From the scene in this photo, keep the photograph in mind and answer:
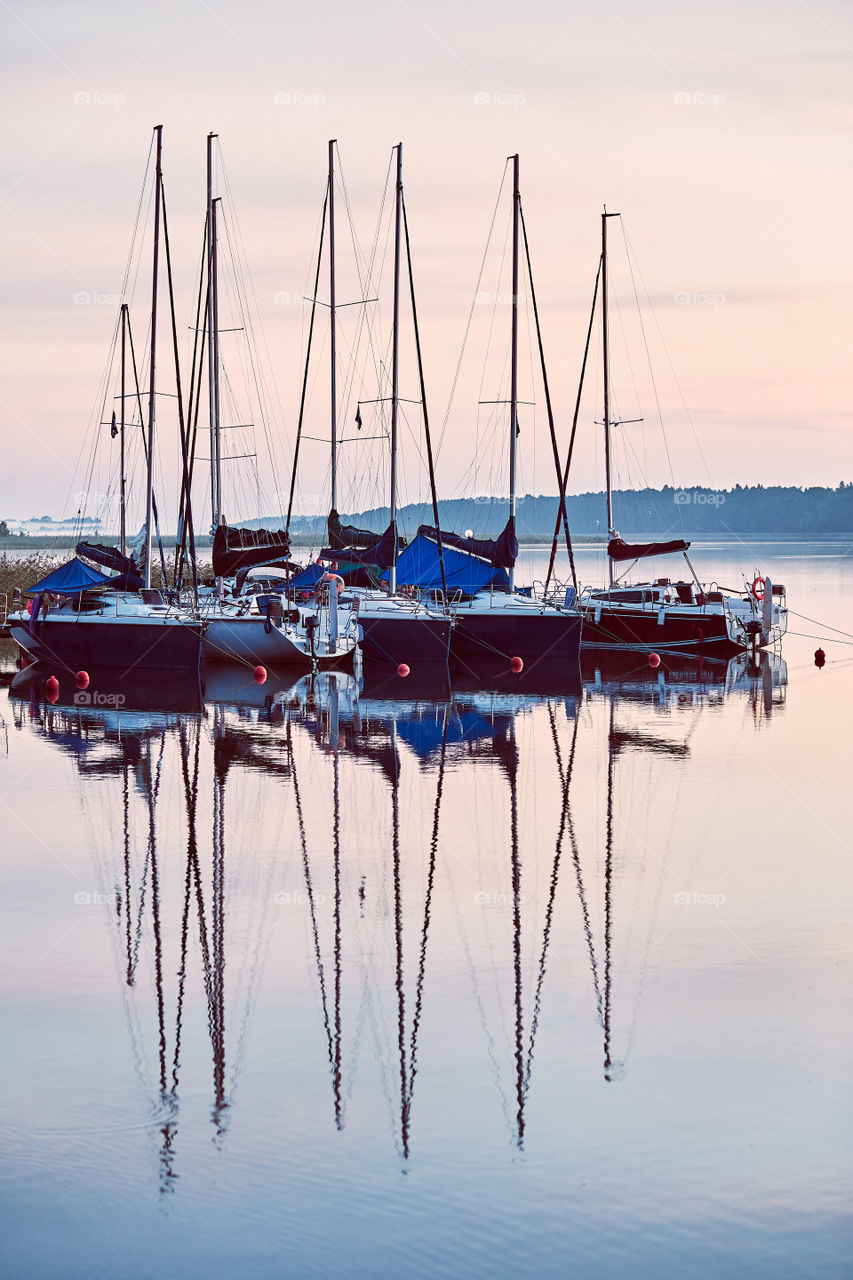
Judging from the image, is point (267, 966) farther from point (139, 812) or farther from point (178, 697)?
point (178, 697)

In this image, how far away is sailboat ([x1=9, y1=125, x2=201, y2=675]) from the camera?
37.2 metres

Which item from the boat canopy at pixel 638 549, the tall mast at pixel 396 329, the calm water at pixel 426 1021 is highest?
the tall mast at pixel 396 329

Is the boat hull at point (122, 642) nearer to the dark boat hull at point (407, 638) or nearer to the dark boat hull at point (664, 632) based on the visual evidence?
the dark boat hull at point (407, 638)

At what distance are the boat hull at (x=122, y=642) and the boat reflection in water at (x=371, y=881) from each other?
586cm

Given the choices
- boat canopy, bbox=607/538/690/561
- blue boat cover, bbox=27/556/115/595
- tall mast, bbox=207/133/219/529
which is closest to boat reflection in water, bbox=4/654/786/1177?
blue boat cover, bbox=27/556/115/595

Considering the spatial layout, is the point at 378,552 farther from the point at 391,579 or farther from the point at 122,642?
the point at 122,642

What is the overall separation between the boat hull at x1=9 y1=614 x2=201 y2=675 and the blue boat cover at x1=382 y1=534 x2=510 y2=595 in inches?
257

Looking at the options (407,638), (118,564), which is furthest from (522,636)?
(118,564)

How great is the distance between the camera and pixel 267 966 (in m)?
13.0

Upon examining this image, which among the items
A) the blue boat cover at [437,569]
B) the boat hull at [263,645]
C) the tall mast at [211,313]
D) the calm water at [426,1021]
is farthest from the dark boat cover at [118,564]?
the calm water at [426,1021]

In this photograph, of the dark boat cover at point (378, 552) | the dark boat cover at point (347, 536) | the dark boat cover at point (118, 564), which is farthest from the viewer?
the dark boat cover at point (347, 536)

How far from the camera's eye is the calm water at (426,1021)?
8.44 meters

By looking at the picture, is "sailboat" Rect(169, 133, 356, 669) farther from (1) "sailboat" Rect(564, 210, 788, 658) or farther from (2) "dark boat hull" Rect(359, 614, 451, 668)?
(1) "sailboat" Rect(564, 210, 788, 658)

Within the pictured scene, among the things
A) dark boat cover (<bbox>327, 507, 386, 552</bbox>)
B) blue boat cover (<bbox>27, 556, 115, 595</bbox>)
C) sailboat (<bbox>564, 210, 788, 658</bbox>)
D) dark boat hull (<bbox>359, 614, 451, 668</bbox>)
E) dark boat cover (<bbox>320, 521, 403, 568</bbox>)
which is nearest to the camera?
dark boat hull (<bbox>359, 614, 451, 668</bbox>)
